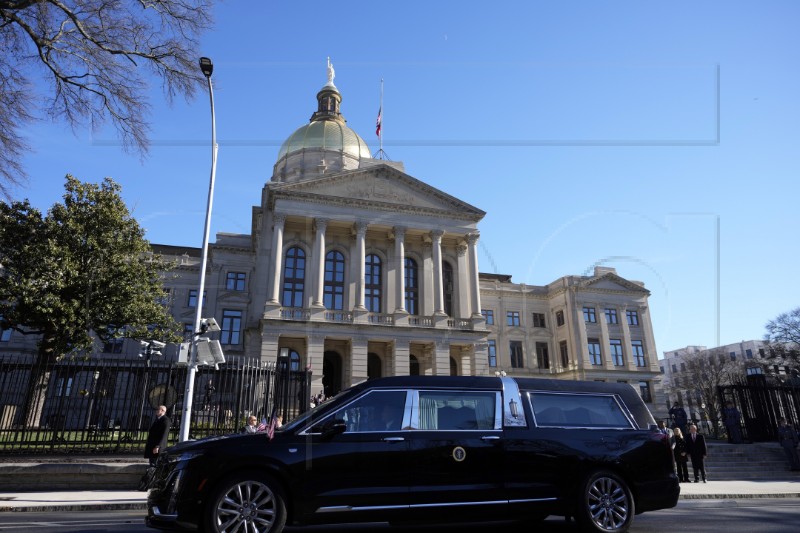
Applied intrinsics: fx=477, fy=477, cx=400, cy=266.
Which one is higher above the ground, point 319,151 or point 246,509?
point 319,151

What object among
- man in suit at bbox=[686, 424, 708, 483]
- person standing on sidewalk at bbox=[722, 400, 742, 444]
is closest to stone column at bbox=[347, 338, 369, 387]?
person standing on sidewalk at bbox=[722, 400, 742, 444]

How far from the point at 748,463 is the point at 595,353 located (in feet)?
126

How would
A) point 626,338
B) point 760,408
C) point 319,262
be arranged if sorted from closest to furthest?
point 760,408 → point 319,262 → point 626,338

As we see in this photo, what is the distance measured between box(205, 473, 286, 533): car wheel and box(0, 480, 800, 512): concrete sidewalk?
19.7ft

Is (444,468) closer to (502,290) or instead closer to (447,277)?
(447,277)

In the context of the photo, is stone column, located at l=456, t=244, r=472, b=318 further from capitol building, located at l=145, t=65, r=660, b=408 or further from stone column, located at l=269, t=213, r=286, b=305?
stone column, located at l=269, t=213, r=286, b=305

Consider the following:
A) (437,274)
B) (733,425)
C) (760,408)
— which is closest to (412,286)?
(437,274)

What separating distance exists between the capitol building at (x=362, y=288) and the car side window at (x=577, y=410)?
97.4 ft

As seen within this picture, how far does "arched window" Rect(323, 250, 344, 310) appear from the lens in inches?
1639

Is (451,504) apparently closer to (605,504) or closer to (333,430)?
(333,430)

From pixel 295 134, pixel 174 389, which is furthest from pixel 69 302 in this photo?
pixel 295 134

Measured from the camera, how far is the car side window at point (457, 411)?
231 inches

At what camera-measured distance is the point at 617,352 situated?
56.4 m

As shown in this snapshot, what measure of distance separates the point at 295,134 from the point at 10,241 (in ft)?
120
